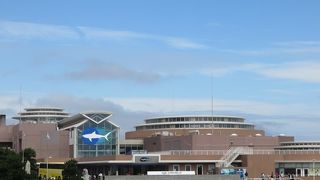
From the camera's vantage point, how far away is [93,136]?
12350 centimetres

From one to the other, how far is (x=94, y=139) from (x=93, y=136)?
66 centimetres

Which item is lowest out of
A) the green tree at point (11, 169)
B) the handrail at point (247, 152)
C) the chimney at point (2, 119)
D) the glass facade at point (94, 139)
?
the green tree at point (11, 169)

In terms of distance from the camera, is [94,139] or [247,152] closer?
[247,152]

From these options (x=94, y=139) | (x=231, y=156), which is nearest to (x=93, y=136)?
(x=94, y=139)

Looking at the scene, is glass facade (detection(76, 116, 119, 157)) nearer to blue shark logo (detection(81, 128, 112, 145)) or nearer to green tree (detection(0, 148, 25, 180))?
blue shark logo (detection(81, 128, 112, 145))

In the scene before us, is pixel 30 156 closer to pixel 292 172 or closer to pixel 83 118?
pixel 83 118

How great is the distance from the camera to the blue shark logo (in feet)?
405

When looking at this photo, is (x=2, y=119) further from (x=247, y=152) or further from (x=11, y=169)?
(x=11, y=169)

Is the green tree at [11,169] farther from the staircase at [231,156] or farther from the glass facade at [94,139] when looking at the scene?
the glass facade at [94,139]

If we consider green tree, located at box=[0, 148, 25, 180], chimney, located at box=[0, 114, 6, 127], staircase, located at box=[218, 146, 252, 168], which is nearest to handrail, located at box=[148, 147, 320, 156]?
staircase, located at box=[218, 146, 252, 168]

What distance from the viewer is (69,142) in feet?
417

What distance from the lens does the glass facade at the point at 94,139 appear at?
12350 cm

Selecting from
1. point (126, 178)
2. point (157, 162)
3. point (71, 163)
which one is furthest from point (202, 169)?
point (126, 178)

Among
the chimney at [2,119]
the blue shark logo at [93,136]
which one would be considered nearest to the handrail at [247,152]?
the blue shark logo at [93,136]
